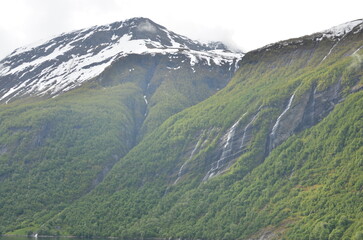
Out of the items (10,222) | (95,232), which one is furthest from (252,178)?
(10,222)

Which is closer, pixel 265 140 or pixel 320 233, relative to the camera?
pixel 320 233

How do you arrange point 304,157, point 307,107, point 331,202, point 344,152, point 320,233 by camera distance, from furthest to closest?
point 307,107
point 304,157
point 344,152
point 331,202
point 320,233

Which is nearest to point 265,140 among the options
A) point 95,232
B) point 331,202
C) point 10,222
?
point 331,202

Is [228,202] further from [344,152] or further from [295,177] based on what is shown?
[344,152]

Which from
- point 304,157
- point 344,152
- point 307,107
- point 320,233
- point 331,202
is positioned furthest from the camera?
point 307,107

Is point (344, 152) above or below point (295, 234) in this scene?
above

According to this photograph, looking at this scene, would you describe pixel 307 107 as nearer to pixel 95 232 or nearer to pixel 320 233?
pixel 320 233

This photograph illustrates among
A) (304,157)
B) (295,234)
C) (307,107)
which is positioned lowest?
Result: (295,234)

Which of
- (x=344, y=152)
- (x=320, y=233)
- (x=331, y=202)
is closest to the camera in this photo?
(x=320, y=233)

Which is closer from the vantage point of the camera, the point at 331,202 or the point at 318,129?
the point at 331,202
